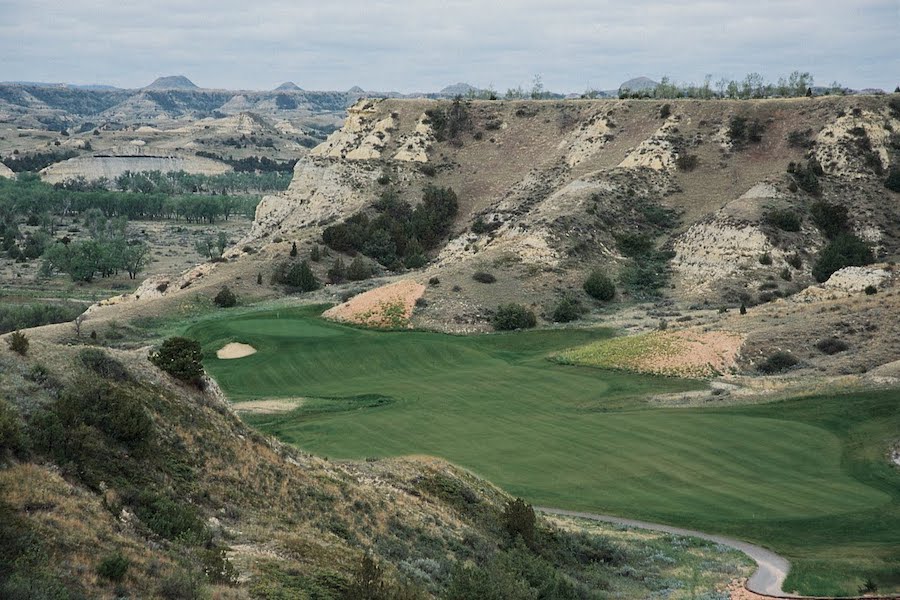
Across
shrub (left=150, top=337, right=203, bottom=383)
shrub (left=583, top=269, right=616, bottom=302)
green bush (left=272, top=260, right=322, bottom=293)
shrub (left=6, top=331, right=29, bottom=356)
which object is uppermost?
shrub (left=6, top=331, right=29, bottom=356)

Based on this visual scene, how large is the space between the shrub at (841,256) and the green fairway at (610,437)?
29.0 m

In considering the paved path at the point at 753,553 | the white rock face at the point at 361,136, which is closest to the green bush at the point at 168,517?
the paved path at the point at 753,553

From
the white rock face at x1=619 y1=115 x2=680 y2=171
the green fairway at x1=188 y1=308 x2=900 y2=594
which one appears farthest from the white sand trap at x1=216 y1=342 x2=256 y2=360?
the white rock face at x1=619 y1=115 x2=680 y2=171

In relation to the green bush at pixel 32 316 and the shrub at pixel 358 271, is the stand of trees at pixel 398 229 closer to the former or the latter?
the shrub at pixel 358 271

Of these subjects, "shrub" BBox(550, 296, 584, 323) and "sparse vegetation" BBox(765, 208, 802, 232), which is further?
"sparse vegetation" BBox(765, 208, 802, 232)

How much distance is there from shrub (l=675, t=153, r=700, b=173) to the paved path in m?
65.0

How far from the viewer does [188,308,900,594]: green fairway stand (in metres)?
26.4

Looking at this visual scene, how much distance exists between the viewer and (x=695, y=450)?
3278 cm

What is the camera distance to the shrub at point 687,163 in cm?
8738

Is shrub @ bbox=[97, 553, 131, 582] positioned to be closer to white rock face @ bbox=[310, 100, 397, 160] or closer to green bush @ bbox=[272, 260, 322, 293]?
green bush @ bbox=[272, 260, 322, 293]

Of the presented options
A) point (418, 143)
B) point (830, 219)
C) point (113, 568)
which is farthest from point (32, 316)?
point (113, 568)

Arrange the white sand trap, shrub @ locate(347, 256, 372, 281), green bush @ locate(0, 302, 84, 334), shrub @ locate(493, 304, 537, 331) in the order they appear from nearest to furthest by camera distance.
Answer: the white sand trap
shrub @ locate(493, 304, 537, 331)
green bush @ locate(0, 302, 84, 334)
shrub @ locate(347, 256, 372, 281)

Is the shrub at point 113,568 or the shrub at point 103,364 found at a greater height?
the shrub at point 103,364

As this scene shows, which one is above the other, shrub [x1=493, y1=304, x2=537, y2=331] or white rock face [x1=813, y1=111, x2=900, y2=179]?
white rock face [x1=813, y1=111, x2=900, y2=179]
